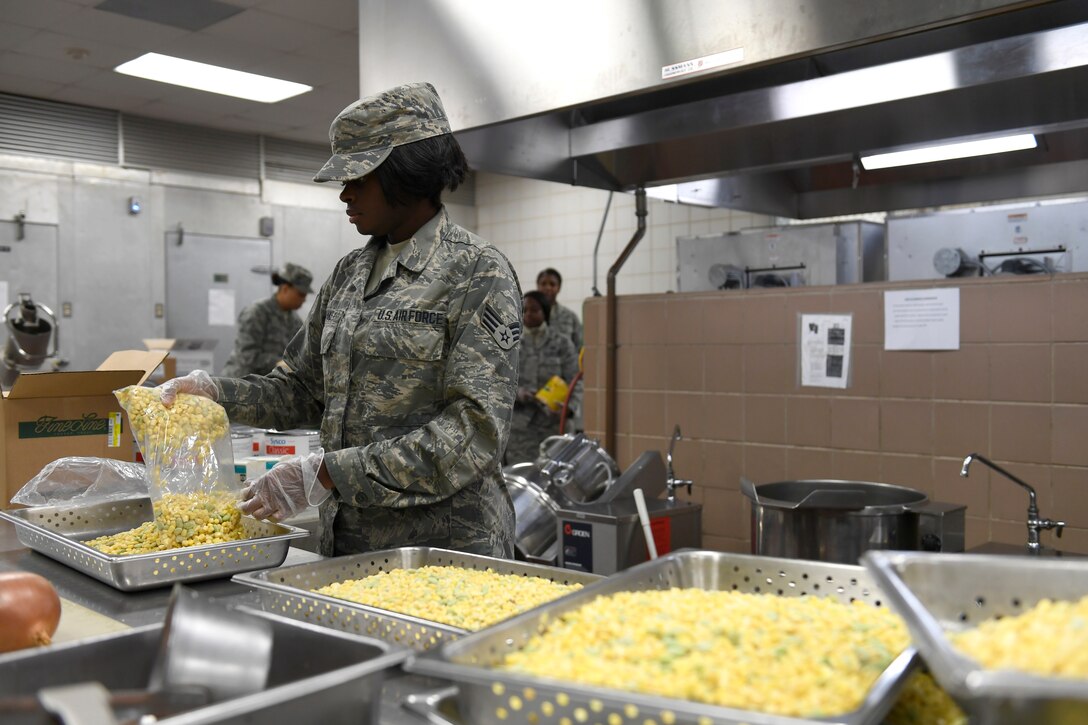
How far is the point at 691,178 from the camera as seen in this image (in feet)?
13.9

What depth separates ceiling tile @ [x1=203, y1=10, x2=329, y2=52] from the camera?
577 cm

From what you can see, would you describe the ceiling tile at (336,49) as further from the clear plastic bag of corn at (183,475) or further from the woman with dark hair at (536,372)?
the clear plastic bag of corn at (183,475)

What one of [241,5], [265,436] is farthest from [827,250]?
[241,5]

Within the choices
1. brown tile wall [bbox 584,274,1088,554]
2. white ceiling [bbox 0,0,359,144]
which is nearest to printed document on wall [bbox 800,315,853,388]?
brown tile wall [bbox 584,274,1088,554]

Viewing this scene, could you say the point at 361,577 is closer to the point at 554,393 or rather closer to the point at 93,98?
the point at 554,393

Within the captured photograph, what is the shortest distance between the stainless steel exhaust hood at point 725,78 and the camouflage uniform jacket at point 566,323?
2.74 meters

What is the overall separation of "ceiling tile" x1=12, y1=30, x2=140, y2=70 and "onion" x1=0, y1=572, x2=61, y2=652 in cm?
589

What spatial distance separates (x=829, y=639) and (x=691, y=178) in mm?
3431

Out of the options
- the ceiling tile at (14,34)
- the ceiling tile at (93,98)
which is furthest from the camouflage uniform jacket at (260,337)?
the ceiling tile at (93,98)

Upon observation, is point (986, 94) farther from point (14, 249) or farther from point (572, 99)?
point (14, 249)

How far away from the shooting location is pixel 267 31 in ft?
19.6

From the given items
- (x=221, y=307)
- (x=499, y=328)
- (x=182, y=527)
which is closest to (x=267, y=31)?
(x=221, y=307)

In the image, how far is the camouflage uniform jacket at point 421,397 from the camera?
1781 millimetres

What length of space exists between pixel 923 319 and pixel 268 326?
442 cm
